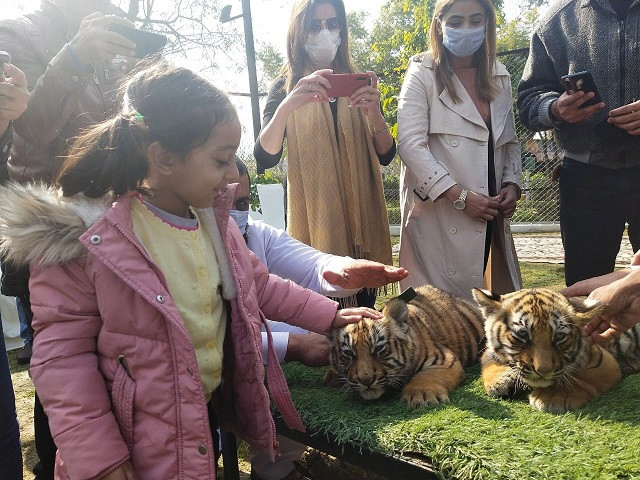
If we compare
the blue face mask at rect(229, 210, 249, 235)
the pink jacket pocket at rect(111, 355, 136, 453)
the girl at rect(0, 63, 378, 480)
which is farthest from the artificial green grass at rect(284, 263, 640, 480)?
the blue face mask at rect(229, 210, 249, 235)

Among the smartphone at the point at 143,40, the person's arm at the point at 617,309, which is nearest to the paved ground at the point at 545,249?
the person's arm at the point at 617,309

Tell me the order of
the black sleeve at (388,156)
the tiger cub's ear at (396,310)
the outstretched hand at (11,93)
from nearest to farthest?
the outstretched hand at (11,93)
the tiger cub's ear at (396,310)
the black sleeve at (388,156)

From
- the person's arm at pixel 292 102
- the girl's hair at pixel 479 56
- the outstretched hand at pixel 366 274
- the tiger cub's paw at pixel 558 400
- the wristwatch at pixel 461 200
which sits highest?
the girl's hair at pixel 479 56

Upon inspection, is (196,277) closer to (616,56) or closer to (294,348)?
(294,348)

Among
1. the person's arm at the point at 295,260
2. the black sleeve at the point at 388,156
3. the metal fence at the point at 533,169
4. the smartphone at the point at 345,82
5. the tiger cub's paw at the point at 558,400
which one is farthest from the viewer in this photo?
the metal fence at the point at 533,169

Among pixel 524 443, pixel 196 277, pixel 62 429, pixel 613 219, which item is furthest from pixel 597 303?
pixel 62 429

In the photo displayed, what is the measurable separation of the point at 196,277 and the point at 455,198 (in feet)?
6.19

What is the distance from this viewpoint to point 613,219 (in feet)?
10.6

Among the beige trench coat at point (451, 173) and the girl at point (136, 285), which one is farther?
the beige trench coat at point (451, 173)

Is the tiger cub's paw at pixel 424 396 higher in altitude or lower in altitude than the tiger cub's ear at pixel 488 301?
lower

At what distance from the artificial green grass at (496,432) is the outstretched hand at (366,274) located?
0.49 metres

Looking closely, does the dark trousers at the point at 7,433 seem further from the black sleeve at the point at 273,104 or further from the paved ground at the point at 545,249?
the paved ground at the point at 545,249

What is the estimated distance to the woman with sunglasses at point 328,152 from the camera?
354 centimetres

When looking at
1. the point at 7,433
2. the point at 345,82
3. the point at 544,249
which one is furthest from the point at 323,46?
the point at 544,249
